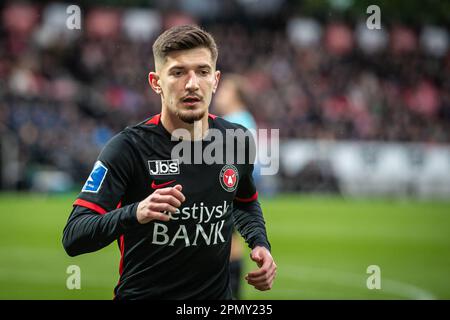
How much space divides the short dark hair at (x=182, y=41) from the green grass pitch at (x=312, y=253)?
5.10 metres

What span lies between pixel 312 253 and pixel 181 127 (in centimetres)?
935

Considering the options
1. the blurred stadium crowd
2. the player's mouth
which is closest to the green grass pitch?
the blurred stadium crowd

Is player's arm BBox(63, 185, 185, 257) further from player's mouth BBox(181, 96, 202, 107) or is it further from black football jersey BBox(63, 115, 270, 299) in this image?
player's mouth BBox(181, 96, 202, 107)

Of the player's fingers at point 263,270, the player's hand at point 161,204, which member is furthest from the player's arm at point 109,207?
the player's fingers at point 263,270

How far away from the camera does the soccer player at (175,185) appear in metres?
4.07

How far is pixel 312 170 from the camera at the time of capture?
25266 millimetres

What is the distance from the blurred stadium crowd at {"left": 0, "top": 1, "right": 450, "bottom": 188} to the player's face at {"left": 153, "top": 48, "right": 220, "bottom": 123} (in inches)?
771

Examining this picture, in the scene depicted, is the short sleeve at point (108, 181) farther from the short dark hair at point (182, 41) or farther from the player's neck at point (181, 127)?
the short dark hair at point (182, 41)

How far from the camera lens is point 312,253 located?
43.5ft

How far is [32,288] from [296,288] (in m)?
3.52

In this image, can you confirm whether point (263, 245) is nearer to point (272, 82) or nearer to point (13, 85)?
point (13, 85)

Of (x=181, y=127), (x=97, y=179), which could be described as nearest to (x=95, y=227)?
(x=97, y=179)

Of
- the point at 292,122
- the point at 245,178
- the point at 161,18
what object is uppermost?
the point at 161,18
